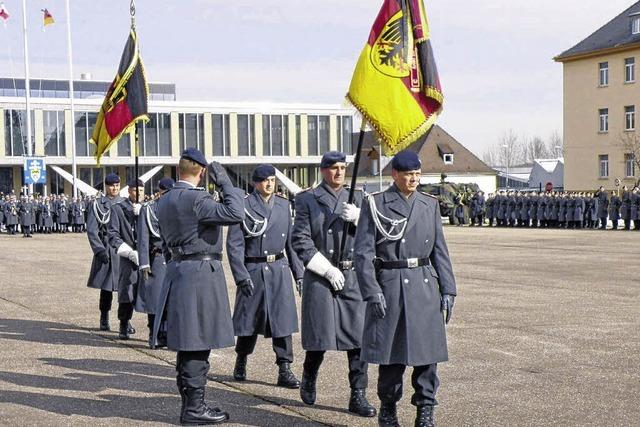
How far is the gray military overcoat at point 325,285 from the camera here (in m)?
7.38

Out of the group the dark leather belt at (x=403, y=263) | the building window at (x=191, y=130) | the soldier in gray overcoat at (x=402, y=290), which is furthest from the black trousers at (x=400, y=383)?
the building window at (x=191, y=130)

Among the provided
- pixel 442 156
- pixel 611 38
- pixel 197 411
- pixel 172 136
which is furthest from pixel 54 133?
pixel 197 411

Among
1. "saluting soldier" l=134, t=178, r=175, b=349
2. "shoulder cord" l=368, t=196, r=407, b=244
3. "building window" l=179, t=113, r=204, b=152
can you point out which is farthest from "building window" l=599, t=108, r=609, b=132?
"shoulder cord" l=368, t=196, r=407, b=244

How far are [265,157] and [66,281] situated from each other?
165ft

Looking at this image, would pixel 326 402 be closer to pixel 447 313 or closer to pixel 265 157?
pixel 447 313

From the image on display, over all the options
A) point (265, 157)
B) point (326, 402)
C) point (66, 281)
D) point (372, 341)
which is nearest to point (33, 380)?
point (326, 402)

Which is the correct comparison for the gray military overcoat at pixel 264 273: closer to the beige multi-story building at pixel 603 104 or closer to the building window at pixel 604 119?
the beige multi-story building at pixel 603 104

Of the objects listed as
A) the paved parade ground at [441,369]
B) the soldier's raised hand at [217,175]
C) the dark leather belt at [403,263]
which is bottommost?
the paved parade ground at [441,369]

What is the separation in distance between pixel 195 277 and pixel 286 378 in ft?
5.46

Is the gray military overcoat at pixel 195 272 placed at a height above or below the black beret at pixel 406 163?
below

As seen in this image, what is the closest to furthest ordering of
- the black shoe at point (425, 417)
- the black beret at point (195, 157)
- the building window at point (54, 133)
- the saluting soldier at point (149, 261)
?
the black shoe at point (425, 417), the black beret at point (195, 157), the saluting soldier at point (149, 261), the building window at point (54, 133)

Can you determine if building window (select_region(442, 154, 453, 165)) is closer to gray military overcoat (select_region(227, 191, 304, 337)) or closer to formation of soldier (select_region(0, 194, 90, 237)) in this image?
formation of soldier (select_region(0, 194, 90, 237))

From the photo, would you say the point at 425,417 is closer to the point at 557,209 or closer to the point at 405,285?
the point at 405,285

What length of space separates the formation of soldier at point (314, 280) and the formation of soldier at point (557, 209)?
28.5m
